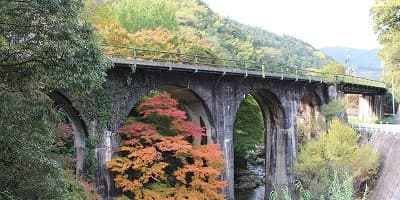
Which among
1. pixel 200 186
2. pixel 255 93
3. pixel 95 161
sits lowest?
pixel 200 186

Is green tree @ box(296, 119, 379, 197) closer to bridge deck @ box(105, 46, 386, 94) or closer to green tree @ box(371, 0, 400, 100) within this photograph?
bridge deck @ box(105, 46, 386, 94)

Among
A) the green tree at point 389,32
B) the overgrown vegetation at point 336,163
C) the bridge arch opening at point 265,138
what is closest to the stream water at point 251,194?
the bridge arch opening at point 265,138

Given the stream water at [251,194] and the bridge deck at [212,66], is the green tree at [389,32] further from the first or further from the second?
the stream water at [251,194]

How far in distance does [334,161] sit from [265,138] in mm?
9389

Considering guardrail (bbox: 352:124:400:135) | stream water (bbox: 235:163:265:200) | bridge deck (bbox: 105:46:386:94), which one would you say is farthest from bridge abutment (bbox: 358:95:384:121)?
stream water (bbox: 235:163:265:200)

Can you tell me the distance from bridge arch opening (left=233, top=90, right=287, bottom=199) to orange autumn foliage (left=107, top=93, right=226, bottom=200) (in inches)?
459

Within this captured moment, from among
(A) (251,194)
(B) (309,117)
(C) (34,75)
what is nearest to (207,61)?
(A) (251,194)

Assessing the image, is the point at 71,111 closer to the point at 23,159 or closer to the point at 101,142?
the point at 101,142

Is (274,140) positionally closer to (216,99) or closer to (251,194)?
(251,194)

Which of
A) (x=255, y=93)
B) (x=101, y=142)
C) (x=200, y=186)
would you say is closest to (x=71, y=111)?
(x=101, y=142)

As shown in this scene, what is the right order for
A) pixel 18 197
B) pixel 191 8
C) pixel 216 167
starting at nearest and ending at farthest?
pixel 18 197
pixel 216 167
pixel 191 8

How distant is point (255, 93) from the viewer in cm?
3056

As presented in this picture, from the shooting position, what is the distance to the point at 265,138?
32062 millimetres

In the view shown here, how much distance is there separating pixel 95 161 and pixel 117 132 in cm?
182
